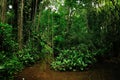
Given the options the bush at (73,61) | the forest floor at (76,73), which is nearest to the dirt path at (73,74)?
the forest floor at (76,73)

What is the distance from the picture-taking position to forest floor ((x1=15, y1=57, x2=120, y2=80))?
402 inches

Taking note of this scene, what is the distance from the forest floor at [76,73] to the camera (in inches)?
402

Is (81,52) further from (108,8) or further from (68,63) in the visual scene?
(108,8)

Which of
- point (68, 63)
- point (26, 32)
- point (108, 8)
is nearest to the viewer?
point (68, 63)

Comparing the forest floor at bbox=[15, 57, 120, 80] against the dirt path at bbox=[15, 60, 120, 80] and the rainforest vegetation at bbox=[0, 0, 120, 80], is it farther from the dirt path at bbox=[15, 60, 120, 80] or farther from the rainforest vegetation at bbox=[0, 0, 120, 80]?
the rainforest vegetation at bbox=[0, 0, 120, 80]

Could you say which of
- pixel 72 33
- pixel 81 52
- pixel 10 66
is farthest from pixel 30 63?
pixel 10 66

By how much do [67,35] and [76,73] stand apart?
205 inches

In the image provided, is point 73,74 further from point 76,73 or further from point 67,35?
point 67,35

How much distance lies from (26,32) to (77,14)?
624 cm

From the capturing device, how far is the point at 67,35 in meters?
15.8

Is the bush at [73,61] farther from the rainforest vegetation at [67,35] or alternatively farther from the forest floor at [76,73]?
the forest floor at [76,73]

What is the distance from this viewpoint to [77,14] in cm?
1900

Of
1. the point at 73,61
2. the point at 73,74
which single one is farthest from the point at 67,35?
the point at 73,74

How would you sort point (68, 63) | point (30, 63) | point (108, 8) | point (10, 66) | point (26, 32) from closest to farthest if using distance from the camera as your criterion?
point (10, 66) < point (68, 63) < point (30, 63) < point (108, 8) < point (26, 32)
